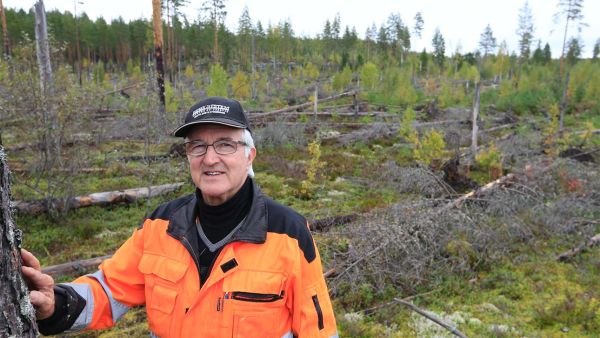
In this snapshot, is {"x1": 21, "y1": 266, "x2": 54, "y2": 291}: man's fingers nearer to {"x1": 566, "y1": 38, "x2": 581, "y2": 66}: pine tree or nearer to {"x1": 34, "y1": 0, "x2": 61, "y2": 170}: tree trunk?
{"x1": 34, "y1": 0, "x2": 61, "y2": 170}: tree trunk

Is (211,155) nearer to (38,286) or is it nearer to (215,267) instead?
(215,267)

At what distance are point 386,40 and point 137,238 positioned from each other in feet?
195

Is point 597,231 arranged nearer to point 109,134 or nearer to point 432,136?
point 432,136

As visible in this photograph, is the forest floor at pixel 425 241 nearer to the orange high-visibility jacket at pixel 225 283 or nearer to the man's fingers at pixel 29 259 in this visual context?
the orange high-visibility jacket at pixel 225 283

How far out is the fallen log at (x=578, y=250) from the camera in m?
6.87

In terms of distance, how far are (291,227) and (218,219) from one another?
1.35 feet

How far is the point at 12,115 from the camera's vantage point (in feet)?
25.5

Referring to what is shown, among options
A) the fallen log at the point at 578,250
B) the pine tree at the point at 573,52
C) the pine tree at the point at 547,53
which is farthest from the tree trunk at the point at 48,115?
the pine tree at the point at 547,53

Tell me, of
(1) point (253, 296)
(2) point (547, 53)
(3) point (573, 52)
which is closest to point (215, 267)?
(1) point (253, 296)

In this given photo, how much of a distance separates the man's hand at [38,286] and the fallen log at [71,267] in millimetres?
4968

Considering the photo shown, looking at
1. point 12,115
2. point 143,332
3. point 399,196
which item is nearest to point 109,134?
point 12,115

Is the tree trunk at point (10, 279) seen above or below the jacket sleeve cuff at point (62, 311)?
above

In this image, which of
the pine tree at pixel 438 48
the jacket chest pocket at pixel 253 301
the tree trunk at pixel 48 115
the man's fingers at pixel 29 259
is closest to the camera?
the man's fingers at pixel 29 259

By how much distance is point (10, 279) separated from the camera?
1.40 m
